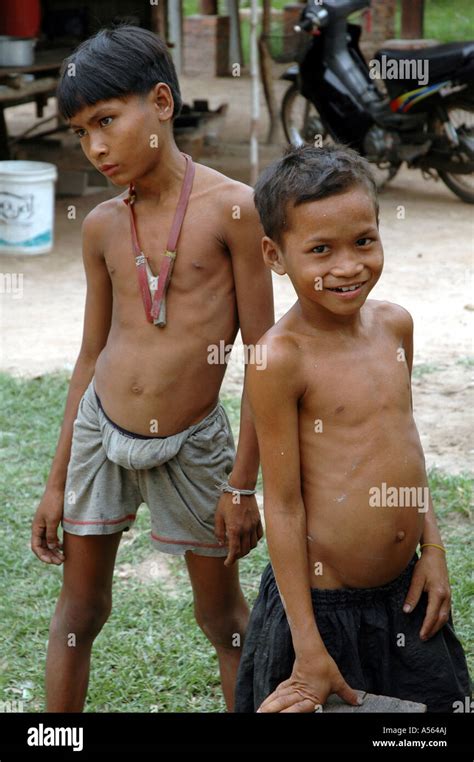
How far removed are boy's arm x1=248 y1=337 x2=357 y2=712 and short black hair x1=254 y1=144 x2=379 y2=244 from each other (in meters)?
0.22

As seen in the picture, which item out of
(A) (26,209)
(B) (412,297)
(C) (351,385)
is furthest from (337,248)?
(A) (26,209)

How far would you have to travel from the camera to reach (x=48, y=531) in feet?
7.66

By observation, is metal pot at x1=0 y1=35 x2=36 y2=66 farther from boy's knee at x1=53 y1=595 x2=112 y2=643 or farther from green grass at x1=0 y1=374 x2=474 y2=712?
boy's knee at x1=53 y1=595 x2=112 y2=643

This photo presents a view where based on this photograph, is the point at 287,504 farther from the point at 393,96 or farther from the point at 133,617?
the point at 393,96

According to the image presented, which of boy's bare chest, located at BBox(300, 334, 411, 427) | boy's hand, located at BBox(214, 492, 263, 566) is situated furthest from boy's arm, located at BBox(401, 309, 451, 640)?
boy's hand, located at BBox(214, 492, 263, 566)

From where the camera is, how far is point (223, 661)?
7.89 feet

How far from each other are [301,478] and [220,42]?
44.0 ft

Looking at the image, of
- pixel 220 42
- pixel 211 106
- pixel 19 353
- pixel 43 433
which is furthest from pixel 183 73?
pixel 43 433

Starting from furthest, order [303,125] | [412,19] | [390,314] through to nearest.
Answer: [412,19], [303,125], [390,314]

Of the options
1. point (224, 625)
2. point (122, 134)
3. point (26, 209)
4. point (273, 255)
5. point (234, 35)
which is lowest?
point (224, 625)

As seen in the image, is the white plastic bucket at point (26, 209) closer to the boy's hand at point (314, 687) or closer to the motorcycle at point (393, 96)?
the motorcycle at point (393, 96)

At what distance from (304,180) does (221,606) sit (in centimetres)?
100

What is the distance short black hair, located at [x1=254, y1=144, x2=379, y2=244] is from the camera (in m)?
1.77

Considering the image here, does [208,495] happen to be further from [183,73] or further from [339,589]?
[183,73]
